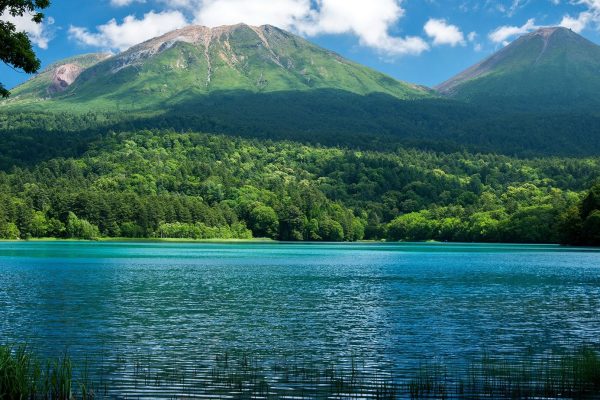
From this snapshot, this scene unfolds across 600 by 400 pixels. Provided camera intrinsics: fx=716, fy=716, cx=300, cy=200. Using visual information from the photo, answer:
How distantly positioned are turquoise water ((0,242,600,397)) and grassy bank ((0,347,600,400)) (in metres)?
1.07

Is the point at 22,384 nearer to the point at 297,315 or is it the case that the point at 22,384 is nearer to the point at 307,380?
the point at 307,380

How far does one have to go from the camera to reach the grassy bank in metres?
21.8

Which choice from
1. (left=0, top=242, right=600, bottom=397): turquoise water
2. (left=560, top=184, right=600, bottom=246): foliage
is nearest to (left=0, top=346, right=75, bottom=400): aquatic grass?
(left=0, top=242, right=600, bottom=397): turquoise water

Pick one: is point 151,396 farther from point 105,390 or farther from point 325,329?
point 325,329

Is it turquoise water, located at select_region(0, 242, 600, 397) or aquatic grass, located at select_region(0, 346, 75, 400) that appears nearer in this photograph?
aquatic grass, located at select_region(0, 346, 75, 400)

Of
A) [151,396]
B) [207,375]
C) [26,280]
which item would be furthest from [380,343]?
[26,280]

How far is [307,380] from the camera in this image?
2611 centimetres

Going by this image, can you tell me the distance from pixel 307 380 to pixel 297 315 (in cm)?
1875

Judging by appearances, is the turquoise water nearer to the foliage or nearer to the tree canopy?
the tree canopy

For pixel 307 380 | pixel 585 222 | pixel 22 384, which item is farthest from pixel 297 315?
pixel 585 222

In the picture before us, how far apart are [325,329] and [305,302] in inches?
521

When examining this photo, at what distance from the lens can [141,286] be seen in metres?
63.1

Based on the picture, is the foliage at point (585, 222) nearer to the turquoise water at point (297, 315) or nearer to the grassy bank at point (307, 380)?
the turquoise water at point (297, 315)

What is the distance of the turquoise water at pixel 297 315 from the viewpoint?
1276 inches
